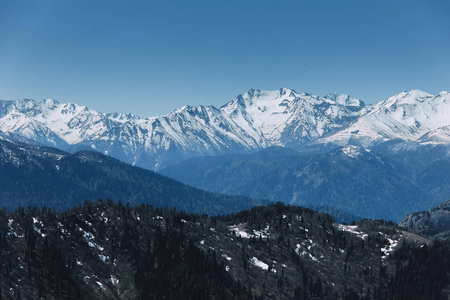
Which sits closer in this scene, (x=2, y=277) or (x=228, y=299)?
(x=2, y=277)

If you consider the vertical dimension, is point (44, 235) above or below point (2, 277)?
above

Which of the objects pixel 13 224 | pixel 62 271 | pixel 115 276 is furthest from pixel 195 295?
pixel 13 224

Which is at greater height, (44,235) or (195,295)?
(44,235)

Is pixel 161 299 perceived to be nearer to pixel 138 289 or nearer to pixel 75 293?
pixel 138 289

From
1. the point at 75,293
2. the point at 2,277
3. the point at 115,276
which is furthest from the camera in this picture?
the point at 115,276

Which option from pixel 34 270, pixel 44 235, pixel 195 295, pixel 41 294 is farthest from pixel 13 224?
pixel 195 295

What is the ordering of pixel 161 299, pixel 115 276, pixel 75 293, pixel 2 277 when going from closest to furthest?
pixel 2 277, pixel 75 293, pixel 161 299, pixel 115 276

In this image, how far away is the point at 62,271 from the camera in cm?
18000

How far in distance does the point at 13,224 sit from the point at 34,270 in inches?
1222

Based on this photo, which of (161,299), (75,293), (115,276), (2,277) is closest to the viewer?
(2,277)

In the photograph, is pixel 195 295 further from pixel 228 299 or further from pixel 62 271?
pixel 62 271

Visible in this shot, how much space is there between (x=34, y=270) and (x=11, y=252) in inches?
472

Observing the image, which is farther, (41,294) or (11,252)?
(11,252)

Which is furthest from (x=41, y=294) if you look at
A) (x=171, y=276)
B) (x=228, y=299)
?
(x=228, y=299)
